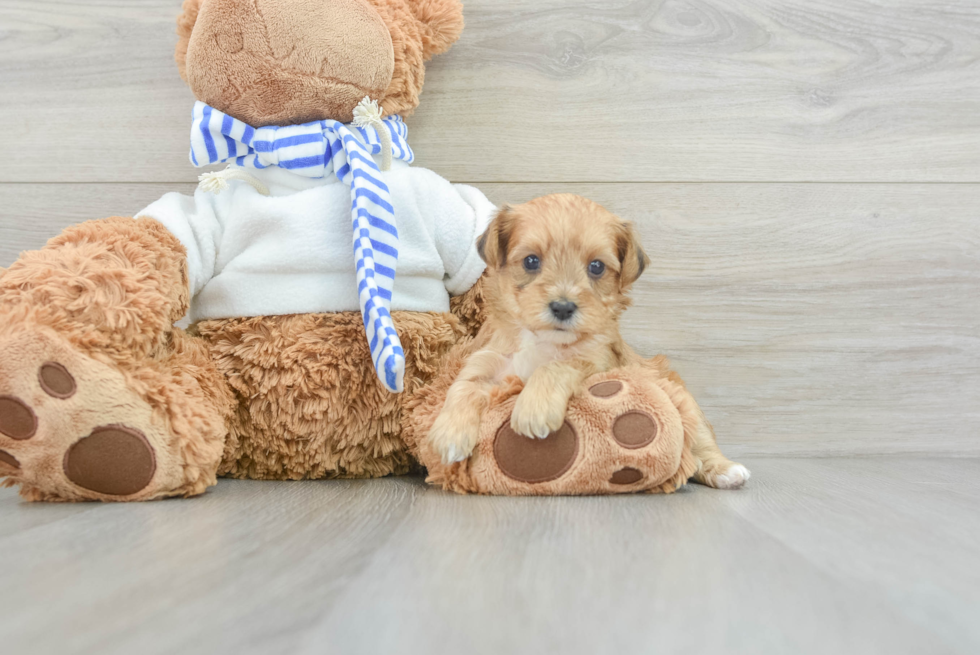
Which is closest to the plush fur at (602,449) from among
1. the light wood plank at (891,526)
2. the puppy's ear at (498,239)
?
the light wood plank at (891,526)

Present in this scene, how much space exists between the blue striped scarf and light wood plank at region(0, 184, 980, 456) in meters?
0.44

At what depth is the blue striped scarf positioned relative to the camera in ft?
3.83

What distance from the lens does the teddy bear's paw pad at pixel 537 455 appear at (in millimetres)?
1103

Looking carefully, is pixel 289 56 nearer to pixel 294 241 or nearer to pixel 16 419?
pixel 294 241

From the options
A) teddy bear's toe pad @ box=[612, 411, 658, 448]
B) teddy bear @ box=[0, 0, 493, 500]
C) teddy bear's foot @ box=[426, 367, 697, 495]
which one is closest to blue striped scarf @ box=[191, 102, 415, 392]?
teddy bear @ box=[0, 0, 493, 500]

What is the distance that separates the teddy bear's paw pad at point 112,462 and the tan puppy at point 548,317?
453 mm

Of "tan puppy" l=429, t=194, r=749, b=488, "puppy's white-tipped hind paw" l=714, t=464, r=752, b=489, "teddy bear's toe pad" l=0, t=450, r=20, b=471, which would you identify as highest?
"tan puppy" l=429, t=194, r=749, b=488

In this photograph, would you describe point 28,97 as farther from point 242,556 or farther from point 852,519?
point 852,519

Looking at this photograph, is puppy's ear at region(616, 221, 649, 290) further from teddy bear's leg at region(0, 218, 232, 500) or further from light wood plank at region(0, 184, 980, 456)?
teddy bear's leg at region(0, 218, 232, 500)

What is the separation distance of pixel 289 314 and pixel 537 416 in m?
0.53

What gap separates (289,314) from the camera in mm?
1294

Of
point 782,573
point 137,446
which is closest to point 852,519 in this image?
point 782,573

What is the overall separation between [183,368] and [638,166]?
3.64 ft

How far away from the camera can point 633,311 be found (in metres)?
1.68
